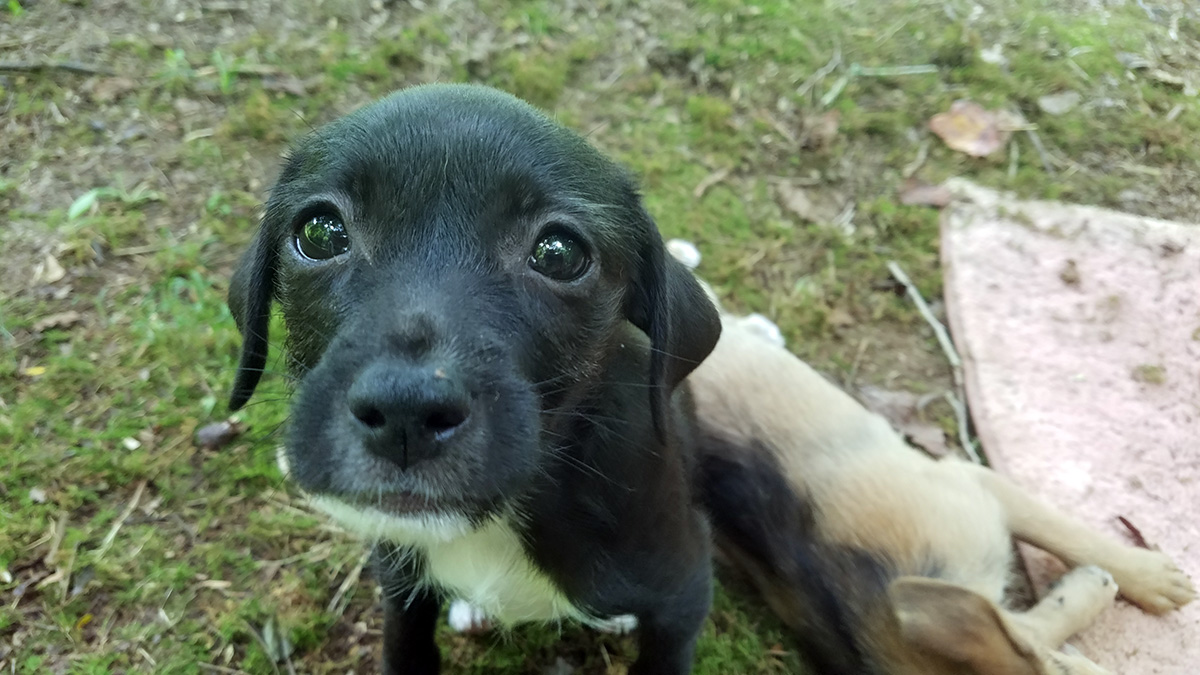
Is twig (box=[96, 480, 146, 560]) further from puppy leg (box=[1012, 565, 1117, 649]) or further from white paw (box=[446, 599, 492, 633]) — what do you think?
puppy leg (box=[1012, 565, 1117, 649])

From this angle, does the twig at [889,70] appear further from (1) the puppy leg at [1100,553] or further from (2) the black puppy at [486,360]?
(2) the black puppy at [486,360]

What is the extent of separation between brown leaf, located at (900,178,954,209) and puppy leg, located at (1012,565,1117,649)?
2.16 m

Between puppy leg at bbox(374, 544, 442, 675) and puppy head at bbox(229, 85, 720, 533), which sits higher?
puppy head at bbox(229, 85, 720, 533)

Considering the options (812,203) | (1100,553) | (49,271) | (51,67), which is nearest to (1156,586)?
(1100,553)

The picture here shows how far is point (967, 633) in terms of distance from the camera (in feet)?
7.35

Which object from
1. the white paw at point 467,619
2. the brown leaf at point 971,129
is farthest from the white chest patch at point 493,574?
the brown leaf at point 971,129

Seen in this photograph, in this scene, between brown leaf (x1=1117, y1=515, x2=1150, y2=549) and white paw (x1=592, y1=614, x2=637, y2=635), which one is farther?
brown leaf (x1=1117, y1=515, x2=1150, y2=549)

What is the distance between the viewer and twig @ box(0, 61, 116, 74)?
479 centimetres

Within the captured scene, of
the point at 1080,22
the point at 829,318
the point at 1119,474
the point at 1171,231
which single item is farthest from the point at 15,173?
the point at 1080,22

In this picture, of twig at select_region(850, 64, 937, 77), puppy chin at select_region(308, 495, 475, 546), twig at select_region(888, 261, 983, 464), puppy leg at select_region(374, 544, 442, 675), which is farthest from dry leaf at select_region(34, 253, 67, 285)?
twig at select_region(850, 64, 937, 77)

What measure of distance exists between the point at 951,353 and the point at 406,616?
2.74m

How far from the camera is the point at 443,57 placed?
5.16 metres

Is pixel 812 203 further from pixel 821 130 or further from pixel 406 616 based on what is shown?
pixel 406 616

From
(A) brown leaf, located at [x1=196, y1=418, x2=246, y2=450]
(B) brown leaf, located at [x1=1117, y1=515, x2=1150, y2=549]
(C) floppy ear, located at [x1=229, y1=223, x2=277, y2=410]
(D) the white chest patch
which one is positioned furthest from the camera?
(A) brown leaf, located at [x1=196, y1=418, x2=246, y2=450]
